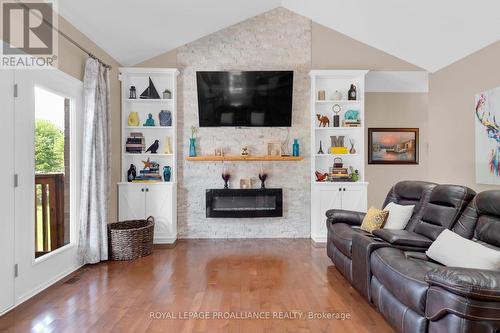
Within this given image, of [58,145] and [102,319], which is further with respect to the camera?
[58,145]

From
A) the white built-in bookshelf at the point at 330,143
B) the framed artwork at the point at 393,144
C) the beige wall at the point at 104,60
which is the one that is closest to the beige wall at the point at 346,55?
the white built-in bookshelf at the point at 330,143

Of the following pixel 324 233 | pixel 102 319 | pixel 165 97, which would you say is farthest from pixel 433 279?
pixel 165 97

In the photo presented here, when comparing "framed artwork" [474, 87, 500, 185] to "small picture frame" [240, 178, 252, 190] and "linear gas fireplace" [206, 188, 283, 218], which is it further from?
"small picture frame" [240, 178, 252, 190]

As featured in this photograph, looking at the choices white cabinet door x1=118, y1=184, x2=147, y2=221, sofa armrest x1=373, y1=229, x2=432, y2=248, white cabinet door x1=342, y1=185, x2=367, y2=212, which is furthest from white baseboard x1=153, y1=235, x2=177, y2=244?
sofa armrest x1=373, y1=229, x2=432, y2=248

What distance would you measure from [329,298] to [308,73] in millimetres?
3809

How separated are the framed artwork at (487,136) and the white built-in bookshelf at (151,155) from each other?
436 centimetres

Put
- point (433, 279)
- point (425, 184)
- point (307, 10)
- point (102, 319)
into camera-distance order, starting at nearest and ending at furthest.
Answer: point (433, 279) < point (102, 319) < point (425, 184) < point (307, 10)

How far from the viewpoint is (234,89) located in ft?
17.8

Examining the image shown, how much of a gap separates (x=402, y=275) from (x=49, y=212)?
3531 millimetres

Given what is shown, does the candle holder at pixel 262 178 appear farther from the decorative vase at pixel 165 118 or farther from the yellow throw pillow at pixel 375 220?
the yellow throw pillow at pixel 375 220

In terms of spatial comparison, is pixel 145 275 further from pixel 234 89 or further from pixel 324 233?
pixel 234 89

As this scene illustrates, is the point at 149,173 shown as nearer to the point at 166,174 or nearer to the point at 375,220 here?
the point at 166,174

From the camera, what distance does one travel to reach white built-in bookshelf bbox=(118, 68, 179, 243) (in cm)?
516

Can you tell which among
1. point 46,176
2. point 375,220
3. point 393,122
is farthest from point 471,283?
point 393,122
